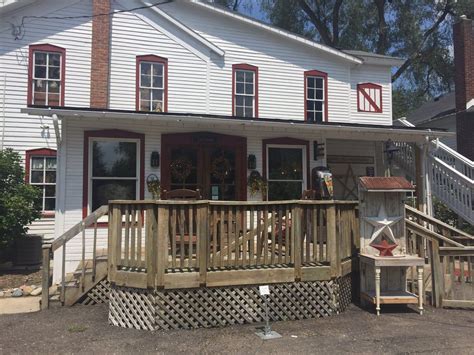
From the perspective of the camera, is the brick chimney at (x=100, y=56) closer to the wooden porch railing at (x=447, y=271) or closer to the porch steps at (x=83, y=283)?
the porch steps at (x=83, y=283)

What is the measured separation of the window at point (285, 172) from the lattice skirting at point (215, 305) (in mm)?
4626

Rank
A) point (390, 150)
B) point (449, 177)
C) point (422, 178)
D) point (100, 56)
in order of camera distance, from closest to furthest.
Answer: point (422, 178) < point (449, 177) < point (100, 56) < point (390, 150)

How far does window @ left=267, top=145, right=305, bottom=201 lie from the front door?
2.62 ft

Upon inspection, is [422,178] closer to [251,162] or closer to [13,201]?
[251,162]

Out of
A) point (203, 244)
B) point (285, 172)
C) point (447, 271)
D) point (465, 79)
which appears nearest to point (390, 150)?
point (285, 172)

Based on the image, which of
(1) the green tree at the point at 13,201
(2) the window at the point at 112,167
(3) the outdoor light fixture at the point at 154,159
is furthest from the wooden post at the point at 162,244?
(1) the green tree at the point at 13,201

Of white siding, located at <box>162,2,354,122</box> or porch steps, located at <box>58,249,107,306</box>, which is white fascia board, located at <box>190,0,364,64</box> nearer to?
white siding, located at <box>162,2,354,122</box>

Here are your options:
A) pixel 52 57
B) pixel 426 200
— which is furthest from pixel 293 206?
pixel 52 57

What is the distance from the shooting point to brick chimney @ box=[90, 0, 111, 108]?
12.9 m

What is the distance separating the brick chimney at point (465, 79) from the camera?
17031 mm

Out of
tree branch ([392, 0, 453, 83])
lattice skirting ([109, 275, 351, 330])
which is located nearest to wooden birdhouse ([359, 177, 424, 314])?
lattice skirting ([109, 275, 351, 330])

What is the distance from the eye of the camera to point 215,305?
609cm

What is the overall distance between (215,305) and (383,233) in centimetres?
305

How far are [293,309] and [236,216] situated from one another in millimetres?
1659
